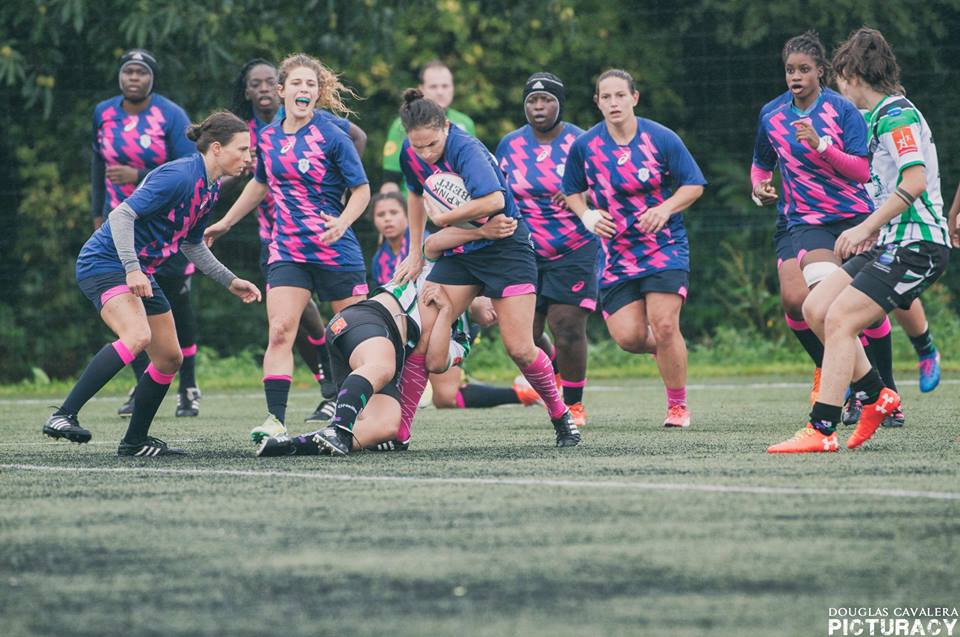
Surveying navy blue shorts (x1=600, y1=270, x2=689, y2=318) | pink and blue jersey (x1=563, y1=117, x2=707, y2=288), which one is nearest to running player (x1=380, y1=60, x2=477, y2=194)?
pink and blue jersey (x1=563, y1=117, x2=707, y2=288)

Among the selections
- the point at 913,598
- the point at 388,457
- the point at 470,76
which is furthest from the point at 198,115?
the point at 913,598

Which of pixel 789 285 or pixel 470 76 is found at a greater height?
pixel 470 76

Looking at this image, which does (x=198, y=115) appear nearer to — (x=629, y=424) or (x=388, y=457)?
(x=629, y=424)

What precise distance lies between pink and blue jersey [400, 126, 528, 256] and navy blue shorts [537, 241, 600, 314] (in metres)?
1.90

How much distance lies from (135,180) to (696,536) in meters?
6.89

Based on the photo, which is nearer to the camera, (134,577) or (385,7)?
(134,577)

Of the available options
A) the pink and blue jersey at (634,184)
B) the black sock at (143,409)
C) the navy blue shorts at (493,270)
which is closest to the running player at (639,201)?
the pink and blue jersey at (634,184)

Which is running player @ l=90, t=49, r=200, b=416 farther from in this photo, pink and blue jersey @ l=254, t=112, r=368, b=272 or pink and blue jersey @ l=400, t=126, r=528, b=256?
pink and blue jersey @ l=400, t=126, r=528, b=256

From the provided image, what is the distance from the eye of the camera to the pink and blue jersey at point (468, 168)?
280 inches

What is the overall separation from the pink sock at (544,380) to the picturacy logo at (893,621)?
4.09 meters

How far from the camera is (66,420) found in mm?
6969

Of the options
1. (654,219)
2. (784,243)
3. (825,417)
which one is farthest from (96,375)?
(784,243)

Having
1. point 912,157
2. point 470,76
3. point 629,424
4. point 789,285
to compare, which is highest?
point 470,76

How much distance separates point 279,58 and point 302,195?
23.5 ft
